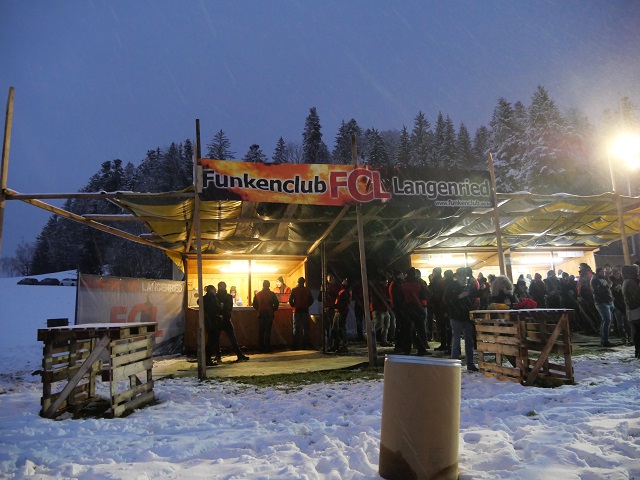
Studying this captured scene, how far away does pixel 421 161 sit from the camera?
58.4 meters

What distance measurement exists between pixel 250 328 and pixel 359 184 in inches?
276

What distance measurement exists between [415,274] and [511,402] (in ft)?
15.8

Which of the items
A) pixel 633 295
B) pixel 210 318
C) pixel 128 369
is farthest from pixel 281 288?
pixel 633 295

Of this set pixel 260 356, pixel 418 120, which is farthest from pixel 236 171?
pixel 418 120

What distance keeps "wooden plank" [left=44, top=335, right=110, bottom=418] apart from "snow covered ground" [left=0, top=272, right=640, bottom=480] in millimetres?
228

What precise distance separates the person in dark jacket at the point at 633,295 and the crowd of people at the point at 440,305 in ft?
0.05

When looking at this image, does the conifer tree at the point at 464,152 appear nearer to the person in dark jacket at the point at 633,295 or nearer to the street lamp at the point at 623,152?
the street lamp at the point at 623,152

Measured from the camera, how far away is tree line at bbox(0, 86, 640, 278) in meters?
39.3

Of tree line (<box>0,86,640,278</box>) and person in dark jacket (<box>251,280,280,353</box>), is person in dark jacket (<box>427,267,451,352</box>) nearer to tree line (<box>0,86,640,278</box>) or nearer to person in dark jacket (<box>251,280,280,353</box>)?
person in dark jacket (<box>251,280,280,353</box>)

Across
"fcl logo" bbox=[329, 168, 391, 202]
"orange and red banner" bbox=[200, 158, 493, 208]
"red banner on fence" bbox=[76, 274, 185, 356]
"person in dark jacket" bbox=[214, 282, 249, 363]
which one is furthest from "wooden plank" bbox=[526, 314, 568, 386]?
"red banner on fence" bbox=[76, 274, 185, 356]

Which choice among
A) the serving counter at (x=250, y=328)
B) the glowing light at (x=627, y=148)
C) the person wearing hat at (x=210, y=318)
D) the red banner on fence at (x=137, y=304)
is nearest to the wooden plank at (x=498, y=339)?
the person wearing hat at (x=210, y=318)

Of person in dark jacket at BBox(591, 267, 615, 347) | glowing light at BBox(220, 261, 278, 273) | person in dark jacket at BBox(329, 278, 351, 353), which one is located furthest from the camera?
glowing light at BBox(220, 261, 278, 273)

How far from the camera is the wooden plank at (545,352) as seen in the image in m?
6.09

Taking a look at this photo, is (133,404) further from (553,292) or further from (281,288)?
(553,292)
